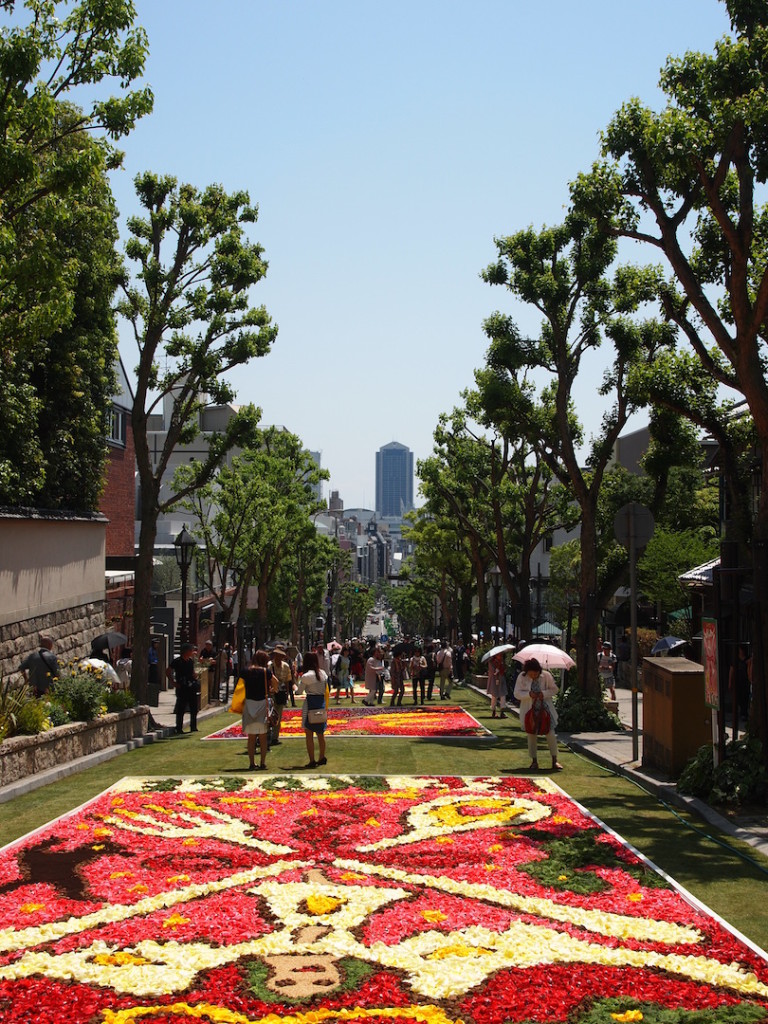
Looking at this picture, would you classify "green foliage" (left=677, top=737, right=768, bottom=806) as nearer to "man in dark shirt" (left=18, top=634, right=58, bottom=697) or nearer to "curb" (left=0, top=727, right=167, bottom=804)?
"curb" (left=0, top=727, right=167, bottom=804)

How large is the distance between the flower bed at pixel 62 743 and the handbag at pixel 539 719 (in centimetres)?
679

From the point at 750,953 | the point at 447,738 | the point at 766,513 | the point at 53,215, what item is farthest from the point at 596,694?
the point at 750,953

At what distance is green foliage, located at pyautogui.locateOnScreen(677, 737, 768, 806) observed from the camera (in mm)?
13156

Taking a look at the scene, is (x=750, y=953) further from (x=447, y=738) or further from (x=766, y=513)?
(x=447, y=738)

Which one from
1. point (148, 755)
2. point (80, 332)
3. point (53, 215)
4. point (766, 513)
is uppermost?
point (80, 332)

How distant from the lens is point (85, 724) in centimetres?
1767

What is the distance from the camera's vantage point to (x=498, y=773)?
1605 centimetres

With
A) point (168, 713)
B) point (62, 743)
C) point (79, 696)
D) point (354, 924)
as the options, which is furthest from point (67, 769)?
point (168, 713)

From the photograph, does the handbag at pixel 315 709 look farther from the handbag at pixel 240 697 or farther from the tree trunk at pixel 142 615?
the tree trunk at pixel 142 615

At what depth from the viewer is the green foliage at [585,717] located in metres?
22.9

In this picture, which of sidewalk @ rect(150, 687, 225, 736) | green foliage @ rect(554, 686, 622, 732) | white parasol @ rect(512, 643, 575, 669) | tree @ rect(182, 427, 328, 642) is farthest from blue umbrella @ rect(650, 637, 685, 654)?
tree @ rect(182, 427, 328, 642)

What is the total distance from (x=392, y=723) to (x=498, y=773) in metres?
8.92

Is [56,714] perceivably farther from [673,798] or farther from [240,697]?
[673,798]

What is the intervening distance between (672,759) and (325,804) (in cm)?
499
